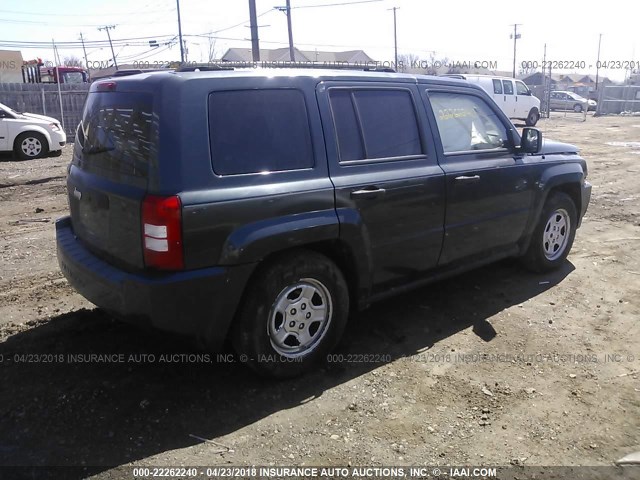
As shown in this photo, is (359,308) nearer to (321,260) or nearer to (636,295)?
(321,260)

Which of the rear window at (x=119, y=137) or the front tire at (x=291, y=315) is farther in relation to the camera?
the front tire at (x=291, y=315)

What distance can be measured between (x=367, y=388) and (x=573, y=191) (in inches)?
134

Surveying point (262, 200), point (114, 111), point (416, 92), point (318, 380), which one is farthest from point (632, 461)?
point (114, 111)

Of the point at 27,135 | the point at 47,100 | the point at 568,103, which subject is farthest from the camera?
the point at 568,103

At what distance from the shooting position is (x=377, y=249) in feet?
12.7

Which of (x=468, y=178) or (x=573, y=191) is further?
(x=573, y=191)

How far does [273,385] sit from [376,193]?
1.42 m

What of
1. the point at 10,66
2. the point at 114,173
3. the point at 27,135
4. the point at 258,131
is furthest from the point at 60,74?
the point at 258,131

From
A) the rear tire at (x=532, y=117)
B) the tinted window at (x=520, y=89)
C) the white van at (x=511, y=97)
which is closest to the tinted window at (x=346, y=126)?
the white van at (x=511, y=97)

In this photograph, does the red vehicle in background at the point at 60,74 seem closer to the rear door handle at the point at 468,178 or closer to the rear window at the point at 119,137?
the rear window at the point at 119,137

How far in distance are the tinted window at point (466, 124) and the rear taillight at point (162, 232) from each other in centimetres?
229

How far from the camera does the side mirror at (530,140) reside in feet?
16.3

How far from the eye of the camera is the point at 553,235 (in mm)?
5555

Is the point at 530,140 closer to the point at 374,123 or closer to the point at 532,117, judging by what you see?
the point at 374,123
